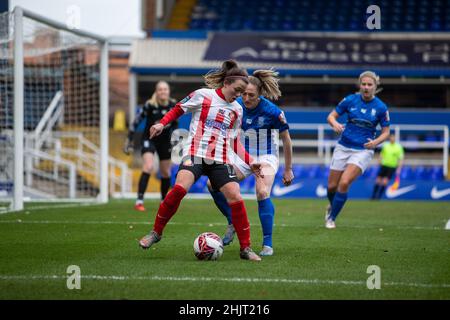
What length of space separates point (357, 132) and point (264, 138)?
3073 mm

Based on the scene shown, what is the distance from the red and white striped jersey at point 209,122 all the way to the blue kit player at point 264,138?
0.68 metres

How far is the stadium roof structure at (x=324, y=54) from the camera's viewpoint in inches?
1161

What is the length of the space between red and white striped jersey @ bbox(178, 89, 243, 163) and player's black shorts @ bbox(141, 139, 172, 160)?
6581mm

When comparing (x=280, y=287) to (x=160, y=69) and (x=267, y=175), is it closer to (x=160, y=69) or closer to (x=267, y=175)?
(x=267, y=175)

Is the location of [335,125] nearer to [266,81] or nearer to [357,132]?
[357,132]

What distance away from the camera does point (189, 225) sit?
11.6 meters

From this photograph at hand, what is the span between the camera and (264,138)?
8.88m

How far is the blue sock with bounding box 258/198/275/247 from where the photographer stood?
8.29 metres

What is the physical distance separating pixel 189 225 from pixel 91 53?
39.6 ft

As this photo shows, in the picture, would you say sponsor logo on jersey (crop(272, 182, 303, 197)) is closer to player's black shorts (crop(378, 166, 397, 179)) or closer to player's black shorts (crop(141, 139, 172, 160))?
player's black shorts (crop(378, 166, 397, 179))

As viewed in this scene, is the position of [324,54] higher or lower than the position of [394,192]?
higher

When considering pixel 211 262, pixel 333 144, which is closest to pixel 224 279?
pixel 211 262
